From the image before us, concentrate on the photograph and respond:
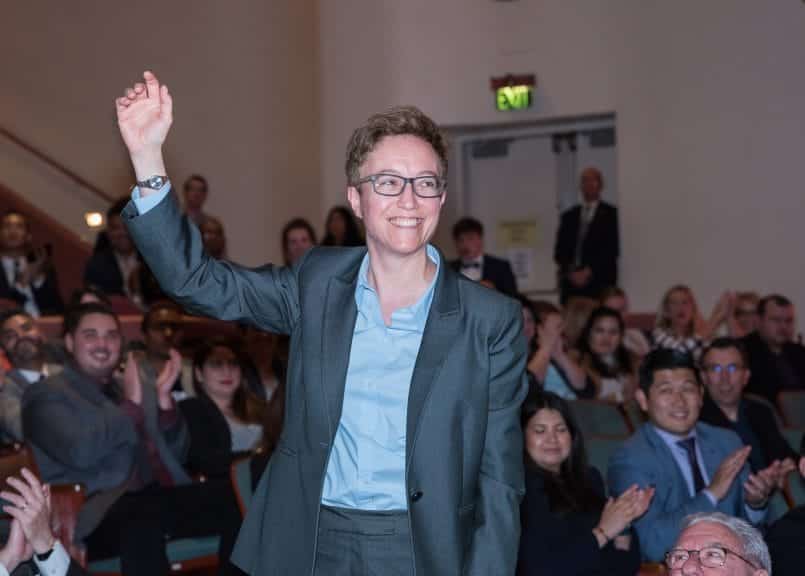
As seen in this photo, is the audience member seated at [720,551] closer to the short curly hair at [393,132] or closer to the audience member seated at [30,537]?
the short curly hair at [393,132]

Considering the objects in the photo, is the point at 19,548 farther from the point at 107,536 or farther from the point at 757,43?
the point at 757,43

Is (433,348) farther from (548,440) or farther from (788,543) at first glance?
(548,440)

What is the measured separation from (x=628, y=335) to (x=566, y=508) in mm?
3787

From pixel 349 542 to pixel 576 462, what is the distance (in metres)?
2.31

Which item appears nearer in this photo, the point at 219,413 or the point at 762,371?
the point at 219,413

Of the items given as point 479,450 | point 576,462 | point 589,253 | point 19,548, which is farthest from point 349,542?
point 589,253

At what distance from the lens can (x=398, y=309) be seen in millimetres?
2232

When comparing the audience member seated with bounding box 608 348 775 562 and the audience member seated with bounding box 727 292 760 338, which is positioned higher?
the audience member seated with bounding box 727 292 760 338

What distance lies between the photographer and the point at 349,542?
2150 mm

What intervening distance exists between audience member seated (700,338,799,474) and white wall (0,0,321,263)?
17.3 feet

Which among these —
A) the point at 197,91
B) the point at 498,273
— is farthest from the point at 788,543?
the point at 197,91

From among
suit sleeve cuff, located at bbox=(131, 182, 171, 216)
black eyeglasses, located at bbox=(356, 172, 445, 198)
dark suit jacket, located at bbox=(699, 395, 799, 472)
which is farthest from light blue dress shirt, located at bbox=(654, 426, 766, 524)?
suit sleeve cuff, located at bbox=(131, 182, 171, 216)

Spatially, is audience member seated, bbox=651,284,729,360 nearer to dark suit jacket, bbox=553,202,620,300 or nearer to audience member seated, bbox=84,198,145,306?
dark suit jacket, bbox=553,202,620,300

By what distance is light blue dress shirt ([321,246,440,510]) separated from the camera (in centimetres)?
215
